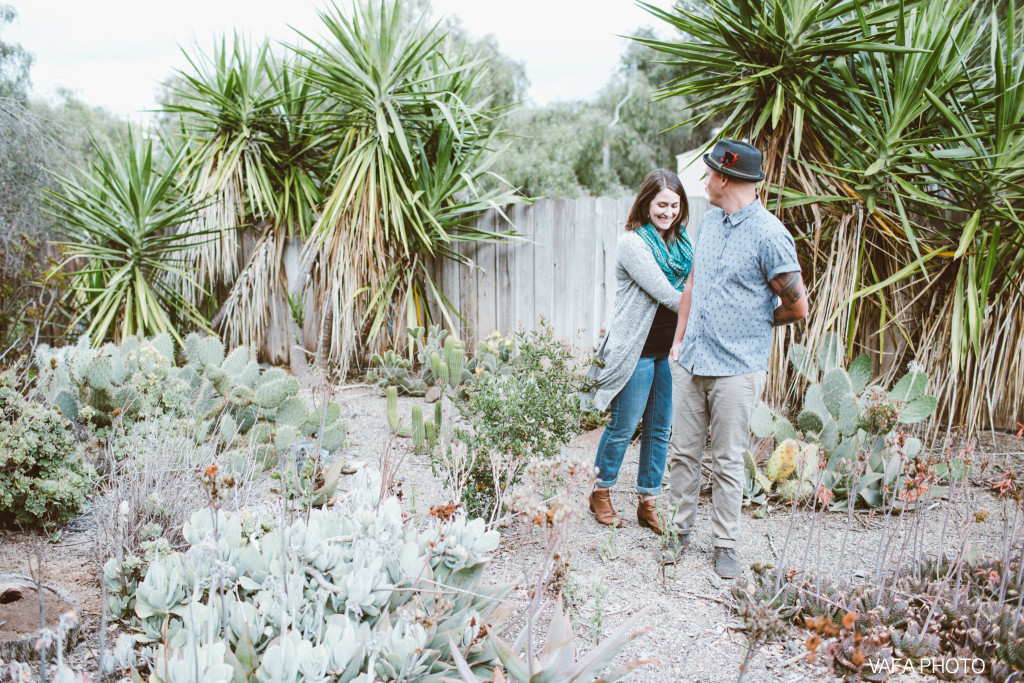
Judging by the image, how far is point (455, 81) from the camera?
5.86 meters

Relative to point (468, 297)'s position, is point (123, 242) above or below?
above

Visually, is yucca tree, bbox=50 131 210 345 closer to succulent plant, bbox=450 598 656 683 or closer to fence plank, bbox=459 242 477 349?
fence plank, bbox=459 242 477 349

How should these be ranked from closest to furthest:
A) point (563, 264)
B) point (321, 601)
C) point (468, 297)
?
point (321, 601) < point (563, 264) < point (468, 297)

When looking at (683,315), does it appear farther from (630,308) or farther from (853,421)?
(853,421)

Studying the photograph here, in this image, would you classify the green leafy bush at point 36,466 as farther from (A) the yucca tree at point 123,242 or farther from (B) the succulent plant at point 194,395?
(A) the yucca tree at point 123,242

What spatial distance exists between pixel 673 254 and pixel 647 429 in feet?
2.84

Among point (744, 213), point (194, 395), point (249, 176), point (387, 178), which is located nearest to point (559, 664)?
point (744, 213)

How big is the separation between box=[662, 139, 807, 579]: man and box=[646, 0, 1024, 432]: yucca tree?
137 centimetres

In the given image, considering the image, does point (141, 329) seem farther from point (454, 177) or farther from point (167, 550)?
point (167, 550)

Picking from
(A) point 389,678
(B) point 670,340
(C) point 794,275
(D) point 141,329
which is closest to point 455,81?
(D) point 141,329

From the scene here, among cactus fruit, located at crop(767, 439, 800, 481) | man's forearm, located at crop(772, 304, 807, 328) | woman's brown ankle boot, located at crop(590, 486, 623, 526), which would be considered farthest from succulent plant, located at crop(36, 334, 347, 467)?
cactus fruit, located at crop(767, 439, 800, 481)

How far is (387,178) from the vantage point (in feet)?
18.3

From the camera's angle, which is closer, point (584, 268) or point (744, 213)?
point (744, 213)

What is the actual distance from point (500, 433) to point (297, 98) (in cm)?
444
